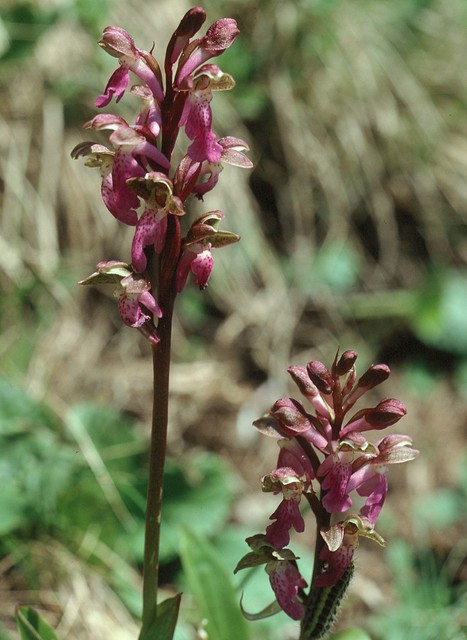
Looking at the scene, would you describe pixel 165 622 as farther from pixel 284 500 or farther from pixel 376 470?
pixel 376 470

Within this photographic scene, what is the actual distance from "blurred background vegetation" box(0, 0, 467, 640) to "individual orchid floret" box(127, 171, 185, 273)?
52.9 inches

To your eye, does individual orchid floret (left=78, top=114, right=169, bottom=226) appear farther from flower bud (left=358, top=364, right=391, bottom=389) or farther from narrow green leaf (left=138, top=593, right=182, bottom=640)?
narrow green leaf (left=138, top=593, right=182, bottom=640)

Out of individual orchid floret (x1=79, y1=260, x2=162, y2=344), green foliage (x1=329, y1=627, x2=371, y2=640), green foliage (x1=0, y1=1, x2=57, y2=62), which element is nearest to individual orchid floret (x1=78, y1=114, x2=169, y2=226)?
individual orchid floret (x1=79, y1=260, x2=162, y2=344)

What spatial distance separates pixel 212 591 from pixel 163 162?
1.17 m

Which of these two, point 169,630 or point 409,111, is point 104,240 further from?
point 169,630

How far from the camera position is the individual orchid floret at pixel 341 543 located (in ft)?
5.43

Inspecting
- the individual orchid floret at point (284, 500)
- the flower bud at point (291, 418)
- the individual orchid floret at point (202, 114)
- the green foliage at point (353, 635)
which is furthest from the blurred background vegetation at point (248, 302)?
the individual orchid floret at point (202, 114)

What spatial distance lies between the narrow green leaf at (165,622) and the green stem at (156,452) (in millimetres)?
27

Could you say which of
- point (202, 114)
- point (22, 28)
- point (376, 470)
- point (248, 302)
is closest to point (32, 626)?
point (376, 470)

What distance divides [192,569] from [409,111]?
12.3 feet

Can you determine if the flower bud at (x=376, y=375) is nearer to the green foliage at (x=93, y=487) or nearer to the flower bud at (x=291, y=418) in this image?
the flower bud at (x=291, y=418)

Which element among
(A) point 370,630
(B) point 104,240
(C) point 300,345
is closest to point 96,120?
(A) point 370,630

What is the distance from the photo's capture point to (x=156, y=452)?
175 cm

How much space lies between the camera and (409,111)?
17.1ft
